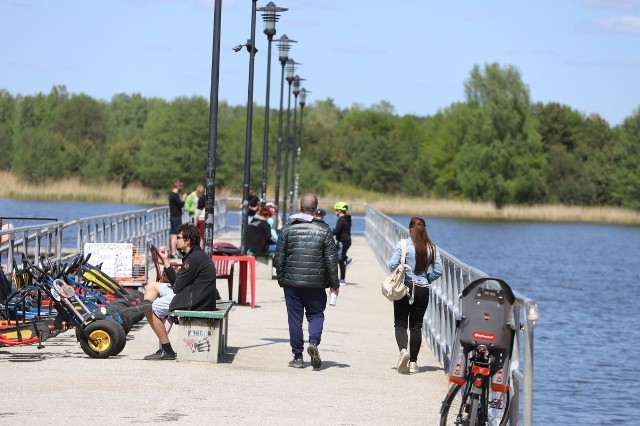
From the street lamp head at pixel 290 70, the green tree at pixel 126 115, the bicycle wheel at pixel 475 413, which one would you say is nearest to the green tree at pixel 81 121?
the green tree at pixel 126 115

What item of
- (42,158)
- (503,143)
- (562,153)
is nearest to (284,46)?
(42,158)

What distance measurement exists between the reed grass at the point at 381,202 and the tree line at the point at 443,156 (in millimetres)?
3641

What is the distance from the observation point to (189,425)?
33.9ft

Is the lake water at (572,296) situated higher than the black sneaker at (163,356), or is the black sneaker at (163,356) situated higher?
the black sneaker at (163,356)

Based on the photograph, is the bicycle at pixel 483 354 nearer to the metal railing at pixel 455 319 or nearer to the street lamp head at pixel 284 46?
the metal railing at pixel 455 319

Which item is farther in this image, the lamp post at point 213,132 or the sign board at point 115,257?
the sign board at point 115,257

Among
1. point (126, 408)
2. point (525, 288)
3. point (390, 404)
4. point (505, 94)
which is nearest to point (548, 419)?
point (390, 404)

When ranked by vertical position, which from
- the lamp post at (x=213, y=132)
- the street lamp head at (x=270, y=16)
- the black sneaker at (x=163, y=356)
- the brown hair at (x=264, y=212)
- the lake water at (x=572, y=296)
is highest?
the street lamp head at (x=270, y=16)

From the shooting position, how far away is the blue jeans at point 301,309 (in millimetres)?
14398

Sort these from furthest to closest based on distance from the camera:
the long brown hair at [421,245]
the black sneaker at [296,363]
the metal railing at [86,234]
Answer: the metal railing at [86,234]
the black sneaker at [296,363]
the long brown hair at [421,245]

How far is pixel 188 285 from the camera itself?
45.2 ft

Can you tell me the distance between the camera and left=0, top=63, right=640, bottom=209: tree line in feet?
388

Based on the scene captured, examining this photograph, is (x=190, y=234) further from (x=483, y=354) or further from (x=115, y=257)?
(x=115, y=257)

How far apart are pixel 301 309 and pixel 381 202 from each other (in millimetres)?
80434
